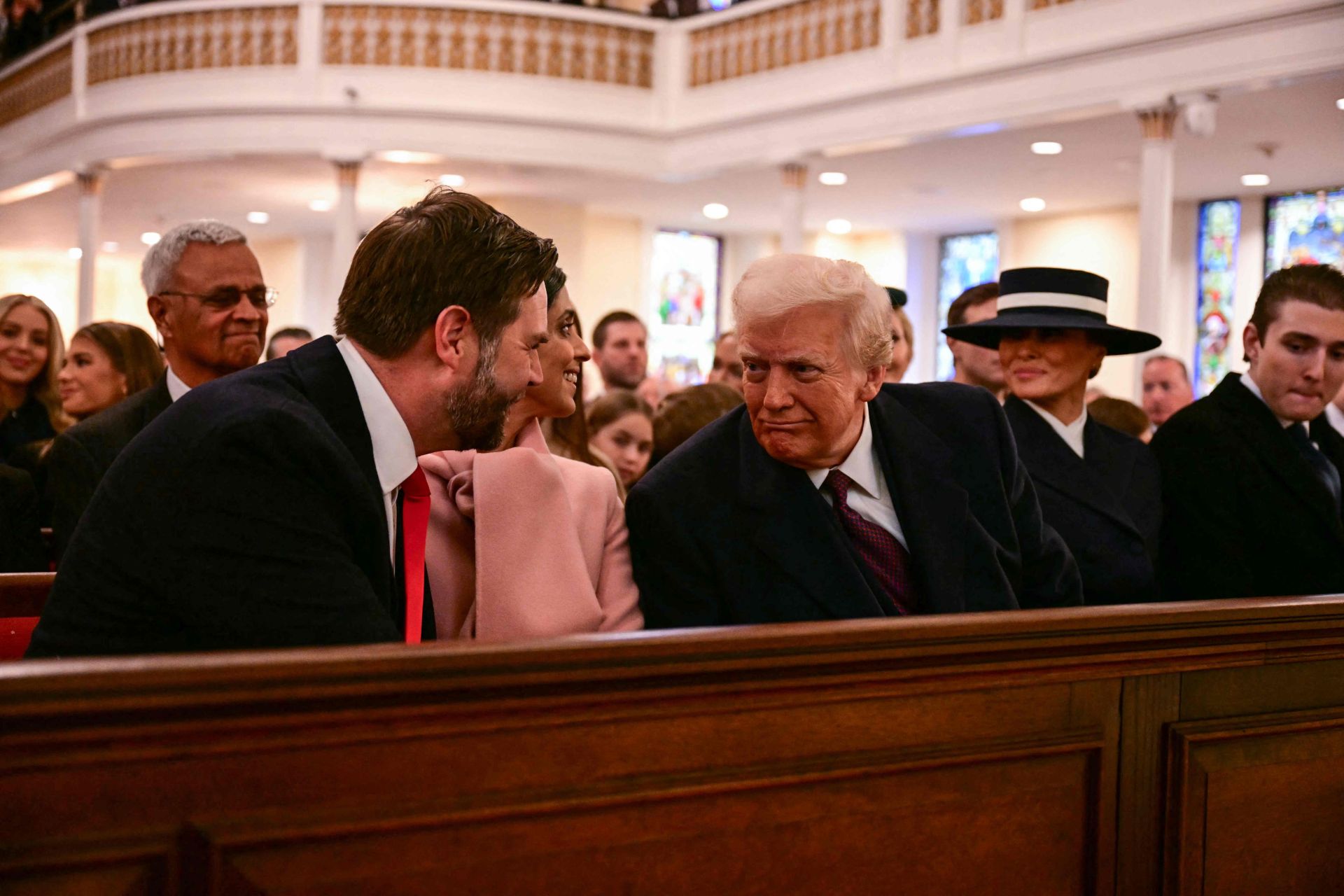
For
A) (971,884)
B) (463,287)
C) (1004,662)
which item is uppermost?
(463,287)

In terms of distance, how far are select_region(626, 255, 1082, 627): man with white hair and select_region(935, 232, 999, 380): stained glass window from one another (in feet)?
50.4

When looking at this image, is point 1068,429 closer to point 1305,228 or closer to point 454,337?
point 454,337

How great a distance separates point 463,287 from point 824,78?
37.7 feet

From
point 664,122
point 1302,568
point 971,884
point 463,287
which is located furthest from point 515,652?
point 664,122

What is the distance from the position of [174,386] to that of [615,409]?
1633 mm

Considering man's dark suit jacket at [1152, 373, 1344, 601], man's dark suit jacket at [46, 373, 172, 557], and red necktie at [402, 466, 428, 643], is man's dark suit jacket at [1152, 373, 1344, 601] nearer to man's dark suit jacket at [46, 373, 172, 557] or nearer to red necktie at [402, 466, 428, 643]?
red necktie at [402, 466, 428, 643]

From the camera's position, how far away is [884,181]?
1499cm

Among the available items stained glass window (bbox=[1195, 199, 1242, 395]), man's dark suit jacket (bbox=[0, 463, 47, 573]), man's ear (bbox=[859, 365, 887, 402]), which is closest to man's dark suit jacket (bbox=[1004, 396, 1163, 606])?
man's ear (bbox=[859, 365, 887, 402])

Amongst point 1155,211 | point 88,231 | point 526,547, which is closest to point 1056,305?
point 526,547

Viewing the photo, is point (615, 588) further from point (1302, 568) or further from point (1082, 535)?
point (1302, 568)

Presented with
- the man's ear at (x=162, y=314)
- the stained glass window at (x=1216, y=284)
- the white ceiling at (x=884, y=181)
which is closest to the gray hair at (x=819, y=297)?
the man's ear at (x=162, y=314)

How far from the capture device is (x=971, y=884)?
6.88 feet

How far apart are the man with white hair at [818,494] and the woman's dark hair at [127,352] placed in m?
2.69

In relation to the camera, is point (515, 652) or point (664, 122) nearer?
point (515, 652)
